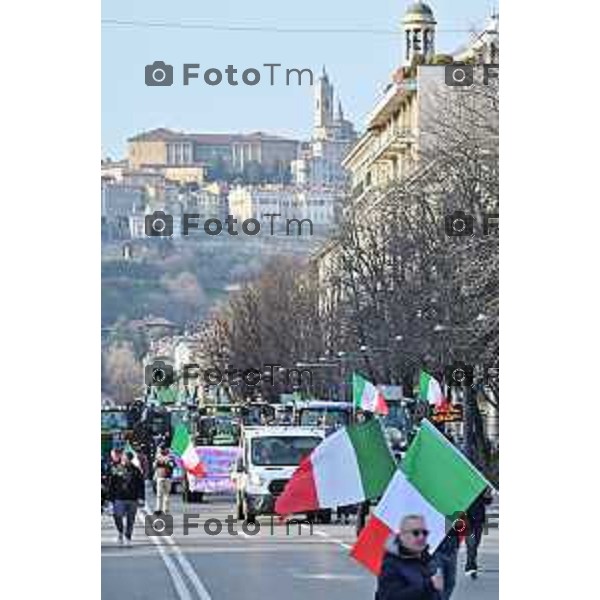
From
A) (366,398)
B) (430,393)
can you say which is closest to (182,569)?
(366,398)

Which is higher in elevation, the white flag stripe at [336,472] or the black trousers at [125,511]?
the white flag stripe at [336,472]

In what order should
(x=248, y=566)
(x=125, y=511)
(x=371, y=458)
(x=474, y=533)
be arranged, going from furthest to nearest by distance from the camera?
(x=125, y=511)
(x=248, y=566)
(x=474, y=533)
(x=371, y=458)

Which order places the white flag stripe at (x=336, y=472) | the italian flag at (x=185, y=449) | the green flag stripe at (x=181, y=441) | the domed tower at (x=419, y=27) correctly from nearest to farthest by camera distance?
the white flag stripe at (x=336, y=472)
the domed tower at (x=419, y=27)
the green flag stripe at (x=181, y=441)
the italian flag at (x=185, y=449)

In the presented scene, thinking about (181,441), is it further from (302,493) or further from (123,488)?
(302,493)

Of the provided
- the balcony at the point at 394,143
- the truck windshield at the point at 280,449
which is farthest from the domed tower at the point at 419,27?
the balcony at the point at 394,143

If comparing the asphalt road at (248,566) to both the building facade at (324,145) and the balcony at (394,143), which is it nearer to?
the building facade at (324,145)

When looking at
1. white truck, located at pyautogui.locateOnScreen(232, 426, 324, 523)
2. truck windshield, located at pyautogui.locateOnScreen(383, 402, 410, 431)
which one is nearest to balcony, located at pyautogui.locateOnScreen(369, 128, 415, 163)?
truck windshield, located at pyautogui.locateOnScreen(383, 402, 410, 431)
